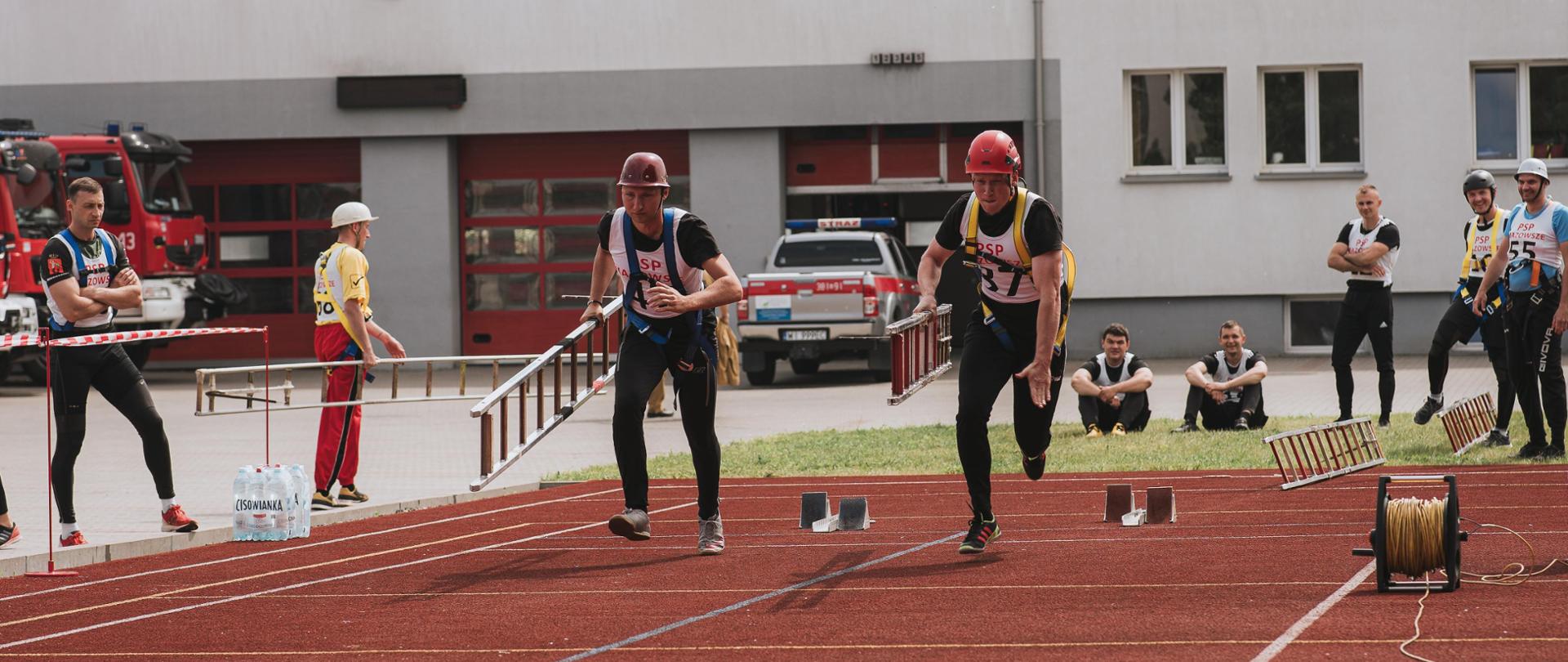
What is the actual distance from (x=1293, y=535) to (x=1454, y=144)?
59.5 ft

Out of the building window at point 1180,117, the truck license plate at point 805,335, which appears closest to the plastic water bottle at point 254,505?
the truck license plate at point 805,335

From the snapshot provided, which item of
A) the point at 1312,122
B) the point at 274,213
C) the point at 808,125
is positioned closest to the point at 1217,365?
the point at 1312,122

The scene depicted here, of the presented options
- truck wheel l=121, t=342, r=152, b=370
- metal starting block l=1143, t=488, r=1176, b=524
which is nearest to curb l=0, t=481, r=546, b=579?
metal starting block l=1143, t=488, r=1176, b=524

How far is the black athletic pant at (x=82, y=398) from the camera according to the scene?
9453mm

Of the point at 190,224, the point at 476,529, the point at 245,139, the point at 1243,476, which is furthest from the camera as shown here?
the point at 245,139

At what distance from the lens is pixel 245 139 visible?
91.5ft

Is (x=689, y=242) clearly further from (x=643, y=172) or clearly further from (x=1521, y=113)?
(x=1521, y=113)

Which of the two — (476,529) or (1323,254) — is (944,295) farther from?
(476,529)

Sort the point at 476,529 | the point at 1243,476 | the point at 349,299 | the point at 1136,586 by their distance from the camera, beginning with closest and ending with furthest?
the point at 1136,586, the point at 476,529, the point at 349,299, the point at 1243,476

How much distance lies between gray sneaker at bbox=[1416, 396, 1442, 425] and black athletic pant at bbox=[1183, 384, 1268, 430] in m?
1.28

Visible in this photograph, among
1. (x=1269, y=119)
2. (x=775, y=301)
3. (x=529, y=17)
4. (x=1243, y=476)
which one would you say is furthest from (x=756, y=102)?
(x=1243, y=476)

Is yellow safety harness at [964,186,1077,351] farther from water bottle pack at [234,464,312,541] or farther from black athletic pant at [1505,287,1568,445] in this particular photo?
black athletic pant at [1505,287,1568,445]

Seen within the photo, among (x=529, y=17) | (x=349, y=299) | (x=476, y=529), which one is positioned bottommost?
(x=476, y=529)

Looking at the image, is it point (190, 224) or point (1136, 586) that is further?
point (190, 224)
